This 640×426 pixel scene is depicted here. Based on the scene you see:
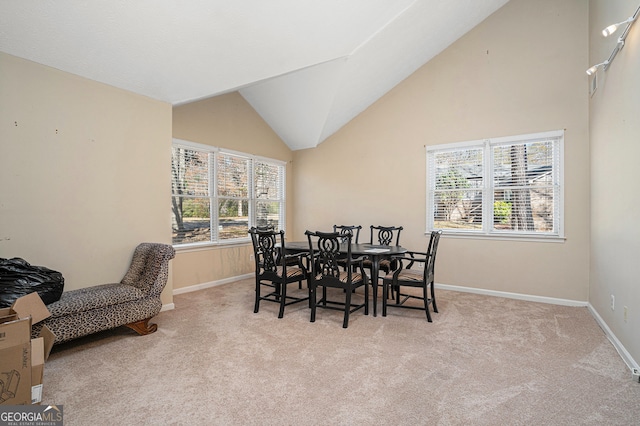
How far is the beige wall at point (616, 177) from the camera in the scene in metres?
2.47

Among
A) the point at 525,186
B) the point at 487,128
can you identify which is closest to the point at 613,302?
the point at 525,186

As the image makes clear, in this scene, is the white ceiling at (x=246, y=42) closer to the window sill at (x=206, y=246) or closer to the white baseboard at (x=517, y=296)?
the window sill at (x=206, y=246)

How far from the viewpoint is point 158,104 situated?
384 centimetres

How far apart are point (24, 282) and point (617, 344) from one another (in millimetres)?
4823

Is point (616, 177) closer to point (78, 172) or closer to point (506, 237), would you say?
point (506, 237)

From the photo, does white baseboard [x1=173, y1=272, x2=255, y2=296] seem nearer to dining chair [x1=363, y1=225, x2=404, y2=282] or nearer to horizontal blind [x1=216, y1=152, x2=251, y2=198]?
horizontal blind [x1=216, y1=152, x2=251, y2=198]

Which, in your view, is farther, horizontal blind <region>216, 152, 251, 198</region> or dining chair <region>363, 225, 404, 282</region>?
horizontal blind <region>216, 152, 251, 198</region>

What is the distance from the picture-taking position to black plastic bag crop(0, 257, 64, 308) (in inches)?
94.3

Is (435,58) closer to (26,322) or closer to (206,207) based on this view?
(206,207)

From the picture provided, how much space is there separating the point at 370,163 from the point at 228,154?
7.86 feet

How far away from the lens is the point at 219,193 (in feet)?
17.3

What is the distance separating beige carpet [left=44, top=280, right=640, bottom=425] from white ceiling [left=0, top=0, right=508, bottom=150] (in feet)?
8.51

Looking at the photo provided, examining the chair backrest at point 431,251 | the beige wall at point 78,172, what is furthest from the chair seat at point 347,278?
the beige wall at point 78,172

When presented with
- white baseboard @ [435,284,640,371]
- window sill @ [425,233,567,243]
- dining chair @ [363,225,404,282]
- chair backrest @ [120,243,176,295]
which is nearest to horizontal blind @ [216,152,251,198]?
chair backrest @ [120,243,176,295]
